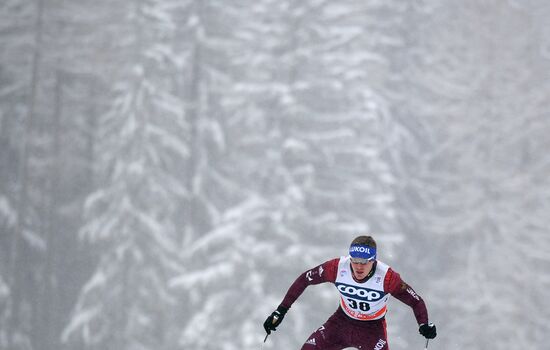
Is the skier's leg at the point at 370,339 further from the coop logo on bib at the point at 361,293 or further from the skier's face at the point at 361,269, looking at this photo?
the skier's face at the point at 361,269

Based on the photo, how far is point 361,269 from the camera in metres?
9.88

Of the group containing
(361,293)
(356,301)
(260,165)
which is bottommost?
(260,165)

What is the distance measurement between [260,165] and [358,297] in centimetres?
2109

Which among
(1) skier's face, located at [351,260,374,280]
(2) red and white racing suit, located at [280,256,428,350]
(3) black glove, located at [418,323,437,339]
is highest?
(1) skier's face, located at [351,260,374,280]

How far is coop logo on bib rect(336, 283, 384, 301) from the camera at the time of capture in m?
10.1

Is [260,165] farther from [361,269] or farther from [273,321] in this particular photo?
[273,321]

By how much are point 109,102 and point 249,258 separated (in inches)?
519

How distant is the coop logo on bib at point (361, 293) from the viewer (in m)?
10.1

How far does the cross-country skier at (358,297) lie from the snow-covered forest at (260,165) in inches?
642

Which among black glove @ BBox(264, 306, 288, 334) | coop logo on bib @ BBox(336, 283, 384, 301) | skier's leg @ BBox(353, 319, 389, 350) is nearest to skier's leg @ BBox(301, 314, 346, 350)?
skier's leg @ BBox(353, 319, 389, 350)

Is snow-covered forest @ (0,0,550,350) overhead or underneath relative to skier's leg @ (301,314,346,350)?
underneath

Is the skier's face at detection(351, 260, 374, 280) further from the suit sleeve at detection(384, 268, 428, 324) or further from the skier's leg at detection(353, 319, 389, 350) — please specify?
the skier's leg at detection(353, 319, 389, 350)

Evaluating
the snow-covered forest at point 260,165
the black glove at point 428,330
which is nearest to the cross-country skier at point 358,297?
the black glove at point 428,330

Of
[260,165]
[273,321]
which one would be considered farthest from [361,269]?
[260,165]
